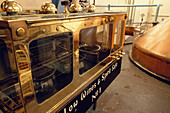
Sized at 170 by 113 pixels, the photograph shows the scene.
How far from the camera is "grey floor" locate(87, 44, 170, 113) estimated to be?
1.64 meters

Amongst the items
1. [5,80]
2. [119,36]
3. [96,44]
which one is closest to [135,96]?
[119,36]

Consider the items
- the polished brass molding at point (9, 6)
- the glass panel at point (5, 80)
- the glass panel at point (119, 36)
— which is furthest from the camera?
the glass panel at point (119, 36)

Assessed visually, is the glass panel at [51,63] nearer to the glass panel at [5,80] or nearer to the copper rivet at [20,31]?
the glass panel at [5,80]

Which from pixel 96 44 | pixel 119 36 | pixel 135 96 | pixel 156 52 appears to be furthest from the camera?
pixel 156 52

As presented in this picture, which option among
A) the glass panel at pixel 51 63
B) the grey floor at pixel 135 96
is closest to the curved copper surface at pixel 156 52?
the grey floor at pixel 135 96

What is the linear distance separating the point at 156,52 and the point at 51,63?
208 centimetres

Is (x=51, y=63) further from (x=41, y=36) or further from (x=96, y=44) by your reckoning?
(x=96, y=44)

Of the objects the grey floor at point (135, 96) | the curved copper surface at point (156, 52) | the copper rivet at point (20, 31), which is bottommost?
the grey floor at point (135, 96)

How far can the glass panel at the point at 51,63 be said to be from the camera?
0.89 metres

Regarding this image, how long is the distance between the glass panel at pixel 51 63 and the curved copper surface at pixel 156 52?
Answer: 197 centimetres

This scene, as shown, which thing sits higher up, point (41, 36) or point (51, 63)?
point (41, 36)

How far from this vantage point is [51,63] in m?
1.04

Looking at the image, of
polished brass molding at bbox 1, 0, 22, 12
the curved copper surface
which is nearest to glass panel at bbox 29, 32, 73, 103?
polished brass molding at bbox 1, 0, 22, 12

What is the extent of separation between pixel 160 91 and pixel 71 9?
6.41ft
